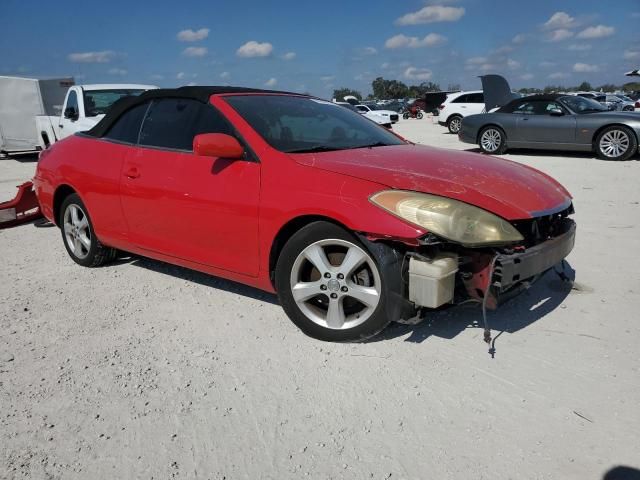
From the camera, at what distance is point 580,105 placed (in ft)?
38.5

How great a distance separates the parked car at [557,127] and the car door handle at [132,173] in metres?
10.3

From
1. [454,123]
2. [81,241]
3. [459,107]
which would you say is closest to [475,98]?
[459,107]

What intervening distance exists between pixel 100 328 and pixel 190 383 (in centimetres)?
107

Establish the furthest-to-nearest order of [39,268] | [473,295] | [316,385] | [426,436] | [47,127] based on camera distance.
Answer: [47,127], [39,268], [473,295], [316,385], [426,436]

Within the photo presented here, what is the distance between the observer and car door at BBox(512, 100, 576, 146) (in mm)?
11586

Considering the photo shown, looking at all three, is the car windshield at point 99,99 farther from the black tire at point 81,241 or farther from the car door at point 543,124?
the car door at point 543,124

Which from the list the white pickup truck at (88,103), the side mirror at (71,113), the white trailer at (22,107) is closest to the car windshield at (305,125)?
the white pickup truck at (88,103)

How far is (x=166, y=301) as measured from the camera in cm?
394

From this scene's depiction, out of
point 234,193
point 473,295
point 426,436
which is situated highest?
point 234,193

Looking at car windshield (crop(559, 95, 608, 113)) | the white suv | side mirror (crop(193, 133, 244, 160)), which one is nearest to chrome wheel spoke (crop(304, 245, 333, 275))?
side mirror (crop(193, 133, 244, 160))

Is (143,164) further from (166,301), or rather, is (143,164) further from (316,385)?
(316,385)

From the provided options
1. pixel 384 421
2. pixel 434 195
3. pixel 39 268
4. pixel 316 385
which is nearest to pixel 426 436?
pixel 384 421

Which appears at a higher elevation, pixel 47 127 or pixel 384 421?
pixel 47 127

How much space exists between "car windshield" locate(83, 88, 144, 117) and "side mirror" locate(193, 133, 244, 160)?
8031 mm
